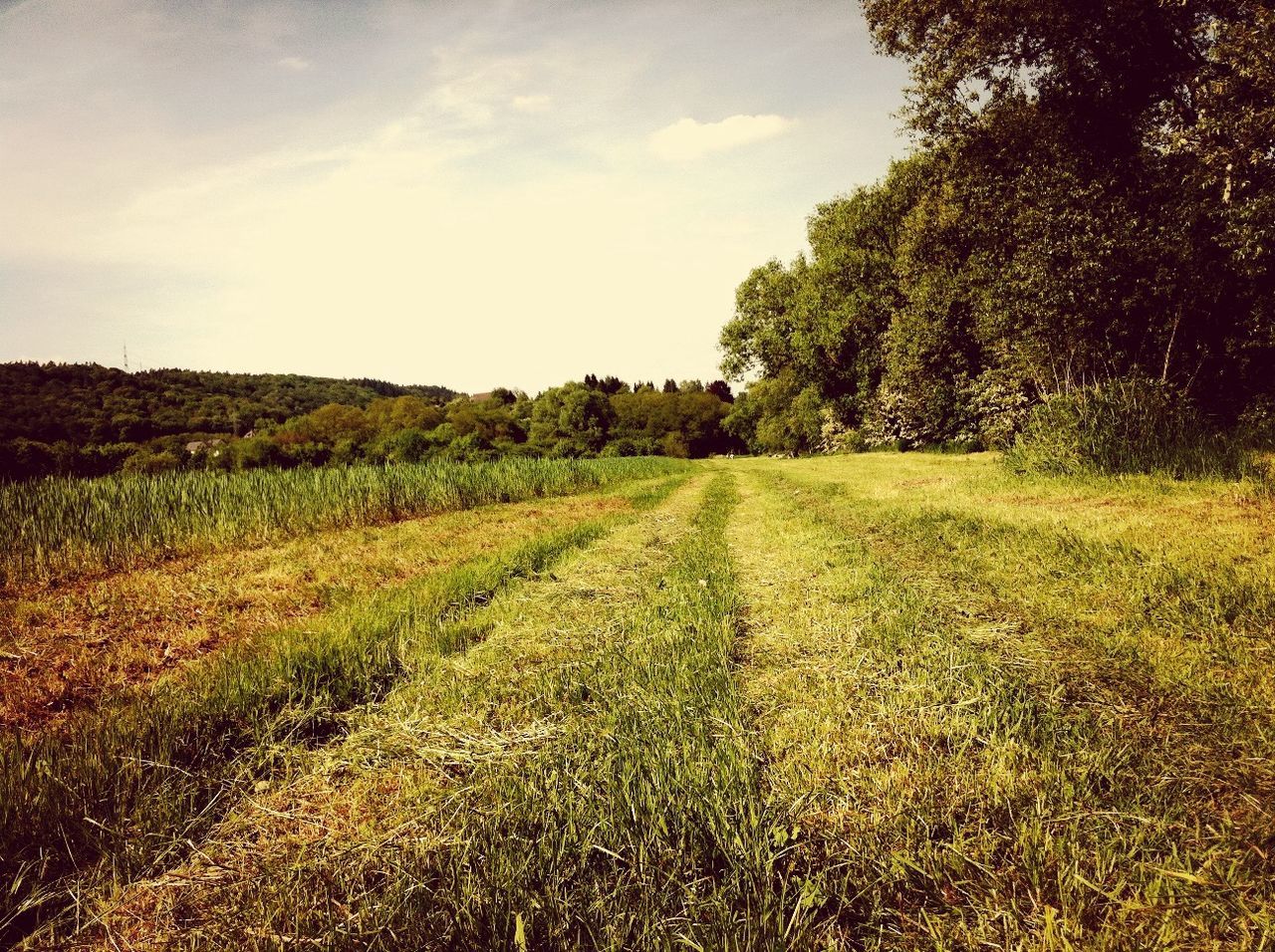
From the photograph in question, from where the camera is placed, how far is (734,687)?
2887 mm

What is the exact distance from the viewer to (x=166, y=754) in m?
2.46

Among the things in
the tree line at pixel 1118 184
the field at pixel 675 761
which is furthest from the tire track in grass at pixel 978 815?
the tree line at pixel 1118 184

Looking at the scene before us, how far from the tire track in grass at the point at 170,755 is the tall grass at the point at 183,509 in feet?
21.4

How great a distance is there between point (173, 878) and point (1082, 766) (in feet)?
11.4

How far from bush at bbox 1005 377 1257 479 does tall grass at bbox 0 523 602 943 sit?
1197 centimetres

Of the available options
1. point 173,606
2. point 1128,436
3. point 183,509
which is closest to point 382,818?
point 173,606

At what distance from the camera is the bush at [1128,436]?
881 cm

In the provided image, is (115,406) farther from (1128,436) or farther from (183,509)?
(1128,436)

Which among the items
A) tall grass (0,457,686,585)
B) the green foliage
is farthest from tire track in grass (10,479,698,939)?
the green foliage

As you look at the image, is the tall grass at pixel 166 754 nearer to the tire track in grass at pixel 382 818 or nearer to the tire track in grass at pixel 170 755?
the tire track in grass at pixel 170 755

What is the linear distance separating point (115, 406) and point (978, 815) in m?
79.2

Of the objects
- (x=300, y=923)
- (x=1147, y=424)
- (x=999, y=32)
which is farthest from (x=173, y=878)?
(x=999, y=32)

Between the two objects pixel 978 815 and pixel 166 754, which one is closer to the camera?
pixel 978 815

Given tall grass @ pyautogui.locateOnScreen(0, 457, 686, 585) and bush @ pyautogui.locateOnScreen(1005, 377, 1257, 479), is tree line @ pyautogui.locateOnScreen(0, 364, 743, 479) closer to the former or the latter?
tall grass @ pyautogui.locateOnScreen(0, 457, 686, 585)
